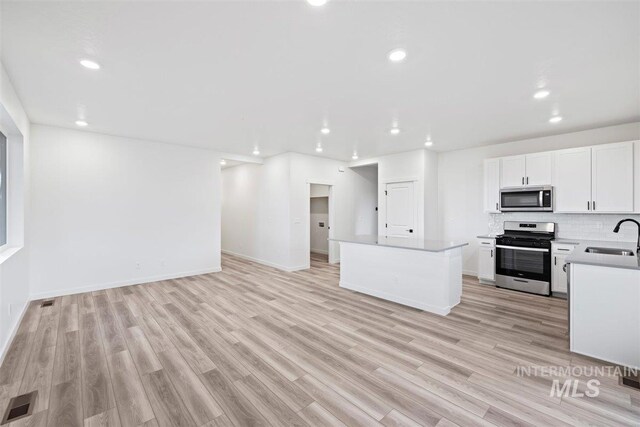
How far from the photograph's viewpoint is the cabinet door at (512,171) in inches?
191

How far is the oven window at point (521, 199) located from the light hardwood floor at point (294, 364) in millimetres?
1554

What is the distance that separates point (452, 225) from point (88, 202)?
6.85m

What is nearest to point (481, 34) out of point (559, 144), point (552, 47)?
point (552, 47)

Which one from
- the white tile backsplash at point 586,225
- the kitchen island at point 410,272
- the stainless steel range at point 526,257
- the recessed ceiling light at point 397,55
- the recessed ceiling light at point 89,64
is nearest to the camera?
the recessed ceiling light at point 397,55

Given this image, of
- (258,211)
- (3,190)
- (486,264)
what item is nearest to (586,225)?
(486,264)

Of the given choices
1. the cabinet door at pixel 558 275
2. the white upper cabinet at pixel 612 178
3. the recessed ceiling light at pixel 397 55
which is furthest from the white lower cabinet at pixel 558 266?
the recessed ceiling light at pixel 397 55

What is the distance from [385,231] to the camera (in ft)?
21.6

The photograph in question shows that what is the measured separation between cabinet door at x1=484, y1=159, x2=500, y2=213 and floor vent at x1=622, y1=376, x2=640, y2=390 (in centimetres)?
325

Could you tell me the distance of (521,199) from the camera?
482 centimetres

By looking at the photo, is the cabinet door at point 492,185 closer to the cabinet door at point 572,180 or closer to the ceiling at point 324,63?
the cabinet door at point 572,180

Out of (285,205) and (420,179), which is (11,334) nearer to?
(285,205)

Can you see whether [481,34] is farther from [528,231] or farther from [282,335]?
[528,231]

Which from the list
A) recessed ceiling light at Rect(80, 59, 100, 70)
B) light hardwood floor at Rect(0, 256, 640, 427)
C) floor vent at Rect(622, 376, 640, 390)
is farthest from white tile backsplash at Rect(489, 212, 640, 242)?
recessed ceiling light at Rect(80, 59, 100, 70)

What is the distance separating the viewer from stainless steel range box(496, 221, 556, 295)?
4477 mm
